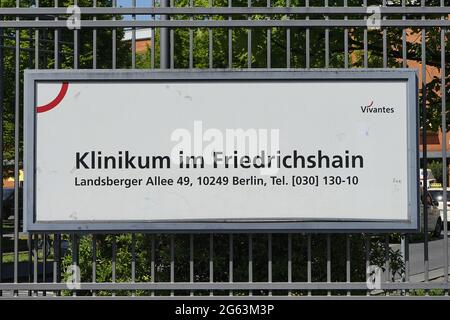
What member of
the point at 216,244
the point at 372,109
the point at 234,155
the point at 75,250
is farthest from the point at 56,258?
the point at 372,109

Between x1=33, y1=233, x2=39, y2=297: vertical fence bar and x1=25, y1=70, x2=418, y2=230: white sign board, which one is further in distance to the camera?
x1=33, y1=233, x2=39, y2=297: vertical fence bar

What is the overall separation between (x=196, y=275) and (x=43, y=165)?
167cm

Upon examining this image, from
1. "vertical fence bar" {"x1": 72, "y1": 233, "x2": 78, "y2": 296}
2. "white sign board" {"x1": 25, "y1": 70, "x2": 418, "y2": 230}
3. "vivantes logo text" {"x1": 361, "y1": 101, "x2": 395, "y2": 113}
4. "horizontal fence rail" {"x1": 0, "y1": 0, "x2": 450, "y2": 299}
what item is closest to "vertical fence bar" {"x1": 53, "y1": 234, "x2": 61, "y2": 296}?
"horizontal fence rail" {"x1": 0, "y1": 0, "x2": 450, "y2": 299}

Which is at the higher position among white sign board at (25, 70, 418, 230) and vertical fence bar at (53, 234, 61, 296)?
white sign board at (25, 70, 418, 230)

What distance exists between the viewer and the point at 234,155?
5203 mm

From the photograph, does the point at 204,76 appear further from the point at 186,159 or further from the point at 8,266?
the point at 8,266

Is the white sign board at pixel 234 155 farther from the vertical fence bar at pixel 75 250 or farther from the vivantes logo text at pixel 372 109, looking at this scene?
the vertical fence bar at pixel 75 250

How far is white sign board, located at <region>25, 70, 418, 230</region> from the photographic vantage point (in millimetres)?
5211

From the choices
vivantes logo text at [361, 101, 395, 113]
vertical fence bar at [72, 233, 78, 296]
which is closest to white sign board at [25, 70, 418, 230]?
vivantes logo text at [361, 101, 395, 113]

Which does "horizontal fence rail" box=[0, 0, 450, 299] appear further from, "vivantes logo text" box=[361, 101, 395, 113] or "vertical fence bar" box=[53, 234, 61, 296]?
"vivantes logo text" box=[361, 101, 395, 113]

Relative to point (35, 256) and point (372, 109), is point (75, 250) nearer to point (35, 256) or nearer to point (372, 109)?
point (35, 256)

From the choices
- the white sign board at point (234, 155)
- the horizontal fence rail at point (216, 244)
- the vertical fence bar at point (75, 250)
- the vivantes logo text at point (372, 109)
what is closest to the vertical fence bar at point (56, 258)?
the horizontal fence rail at point (216, 244)

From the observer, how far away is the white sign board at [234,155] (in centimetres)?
521

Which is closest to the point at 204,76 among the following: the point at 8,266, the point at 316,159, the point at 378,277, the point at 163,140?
the point at 163,140
